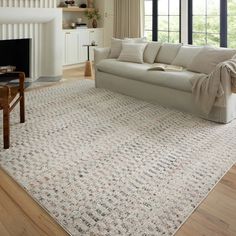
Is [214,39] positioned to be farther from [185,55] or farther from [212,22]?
[185,55]

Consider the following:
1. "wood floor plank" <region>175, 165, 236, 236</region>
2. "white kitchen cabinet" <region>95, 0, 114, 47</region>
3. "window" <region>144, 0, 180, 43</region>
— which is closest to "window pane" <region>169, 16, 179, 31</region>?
"window" <region>144, 0, 180, 43</region>

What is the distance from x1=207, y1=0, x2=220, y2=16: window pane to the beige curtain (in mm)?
1577

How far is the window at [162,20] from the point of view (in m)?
6.34

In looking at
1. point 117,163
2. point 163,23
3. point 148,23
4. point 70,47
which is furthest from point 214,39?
point 117,163

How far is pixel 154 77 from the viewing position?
385 centimetres

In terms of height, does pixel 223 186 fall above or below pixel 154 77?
below

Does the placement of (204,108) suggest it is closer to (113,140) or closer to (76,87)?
(113,140)

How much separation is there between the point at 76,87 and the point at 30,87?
775 mm

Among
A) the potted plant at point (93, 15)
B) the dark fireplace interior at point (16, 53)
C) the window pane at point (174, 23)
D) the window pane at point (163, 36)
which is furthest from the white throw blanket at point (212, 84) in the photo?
the potted plant at point (93, 15)

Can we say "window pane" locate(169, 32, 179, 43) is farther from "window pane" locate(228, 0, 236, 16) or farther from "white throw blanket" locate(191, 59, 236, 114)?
"white throw blanket" locate(191, 59, 236, 114)

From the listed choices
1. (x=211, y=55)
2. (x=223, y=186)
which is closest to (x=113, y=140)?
(x=223, y=186)

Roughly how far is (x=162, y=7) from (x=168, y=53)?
2.60 metres

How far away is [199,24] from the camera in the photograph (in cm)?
602

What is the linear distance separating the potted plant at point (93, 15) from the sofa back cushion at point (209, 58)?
4.01 metres
